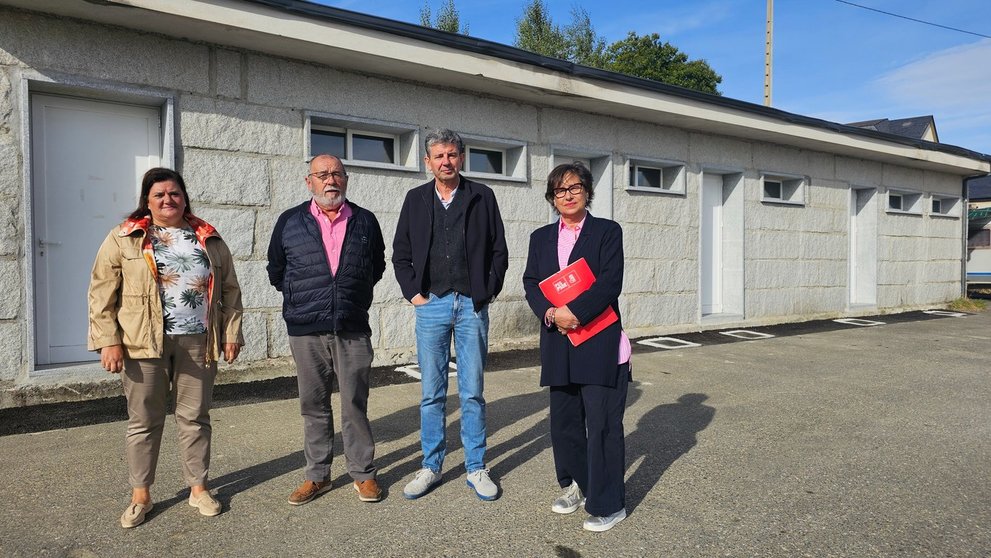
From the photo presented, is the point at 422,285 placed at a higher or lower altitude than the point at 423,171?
lower

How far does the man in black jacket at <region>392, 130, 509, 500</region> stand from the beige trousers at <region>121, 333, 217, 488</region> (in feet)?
3.73

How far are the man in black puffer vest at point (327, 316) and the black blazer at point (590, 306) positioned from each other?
1002 millimetres

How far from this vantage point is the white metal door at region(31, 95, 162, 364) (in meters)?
5.73

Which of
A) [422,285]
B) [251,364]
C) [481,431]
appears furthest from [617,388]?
[251,364]

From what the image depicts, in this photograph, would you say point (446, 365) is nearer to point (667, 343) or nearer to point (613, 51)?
point (667, 343)

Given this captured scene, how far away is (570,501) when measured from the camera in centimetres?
334

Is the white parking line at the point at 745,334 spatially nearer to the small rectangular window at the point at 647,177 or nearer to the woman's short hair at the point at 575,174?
the small rectangular window at the point at 647,177

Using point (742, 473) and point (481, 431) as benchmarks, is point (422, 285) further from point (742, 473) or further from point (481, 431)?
point (742, 473)

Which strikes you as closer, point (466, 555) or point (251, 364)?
point (466, 555)

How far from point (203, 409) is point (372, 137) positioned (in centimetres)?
486

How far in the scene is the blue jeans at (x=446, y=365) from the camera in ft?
11.9

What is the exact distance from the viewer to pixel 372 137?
7648mm

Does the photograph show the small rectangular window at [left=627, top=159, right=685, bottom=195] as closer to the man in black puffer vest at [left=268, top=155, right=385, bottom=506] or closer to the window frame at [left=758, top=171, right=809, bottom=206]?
the window frame at [left=758, top=171, right=809, bottom=206]

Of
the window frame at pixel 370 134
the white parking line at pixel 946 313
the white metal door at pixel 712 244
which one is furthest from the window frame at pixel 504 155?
the white parking line at pixel 946 313
